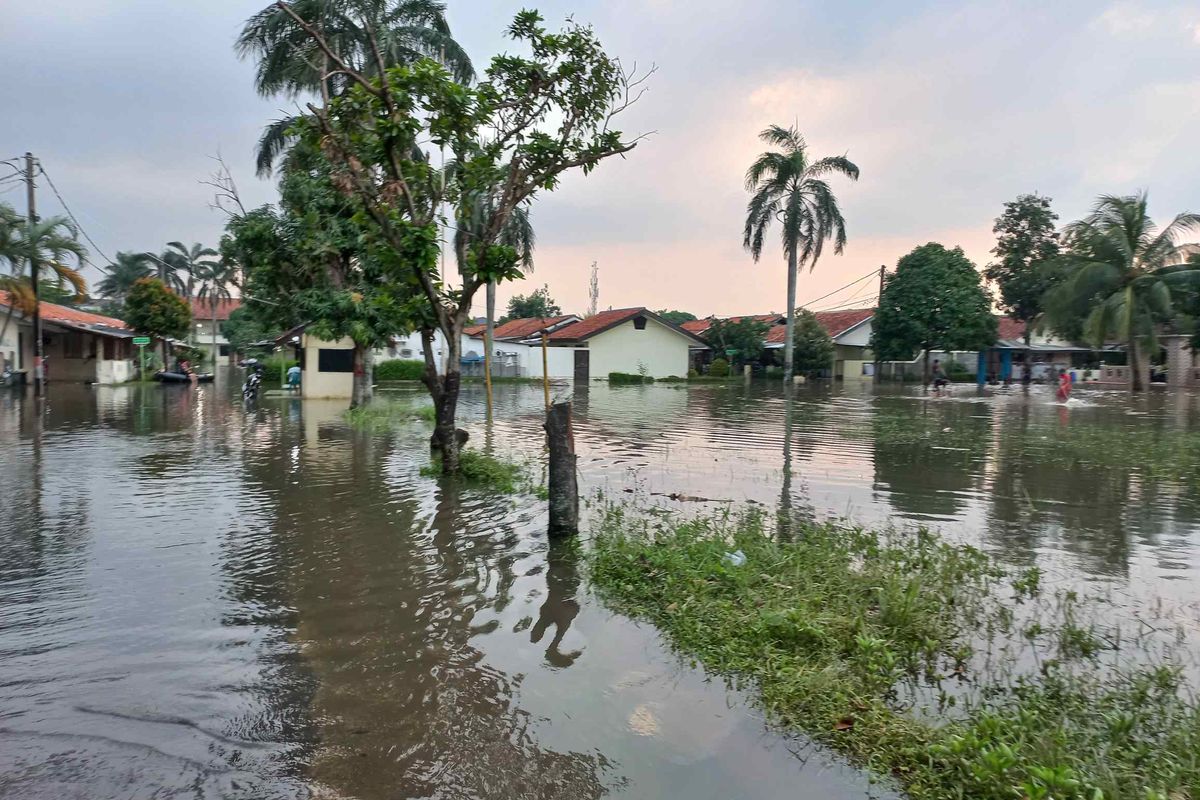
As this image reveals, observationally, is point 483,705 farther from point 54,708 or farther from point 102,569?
point 102,569

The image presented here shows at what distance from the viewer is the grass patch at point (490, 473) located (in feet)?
35.1

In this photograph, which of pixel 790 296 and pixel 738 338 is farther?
pixel 738 338

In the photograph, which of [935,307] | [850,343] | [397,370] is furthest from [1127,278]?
[397,370]

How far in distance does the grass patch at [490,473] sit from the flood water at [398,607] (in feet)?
1.84

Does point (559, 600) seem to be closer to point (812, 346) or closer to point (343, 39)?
point (343, 39)

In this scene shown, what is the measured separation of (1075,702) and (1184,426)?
19711mm

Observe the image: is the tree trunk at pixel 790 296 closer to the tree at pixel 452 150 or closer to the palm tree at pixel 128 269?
the tree at pixel 452 150

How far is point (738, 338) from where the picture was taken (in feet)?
170

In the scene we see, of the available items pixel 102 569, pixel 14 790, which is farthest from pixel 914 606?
pixel 102 569

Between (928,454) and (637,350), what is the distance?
118 ft

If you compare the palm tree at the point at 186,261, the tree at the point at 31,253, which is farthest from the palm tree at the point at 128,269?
the tree at the point at 31,253

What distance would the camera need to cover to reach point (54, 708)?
4426 millimetres

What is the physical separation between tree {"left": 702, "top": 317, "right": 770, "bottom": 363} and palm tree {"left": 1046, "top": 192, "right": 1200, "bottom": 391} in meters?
17.9

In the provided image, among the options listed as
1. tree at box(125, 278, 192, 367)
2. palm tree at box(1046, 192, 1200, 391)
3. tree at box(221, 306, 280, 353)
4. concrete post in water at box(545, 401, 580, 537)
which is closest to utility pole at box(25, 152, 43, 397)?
tree at box(125, 278, 192, 367)
